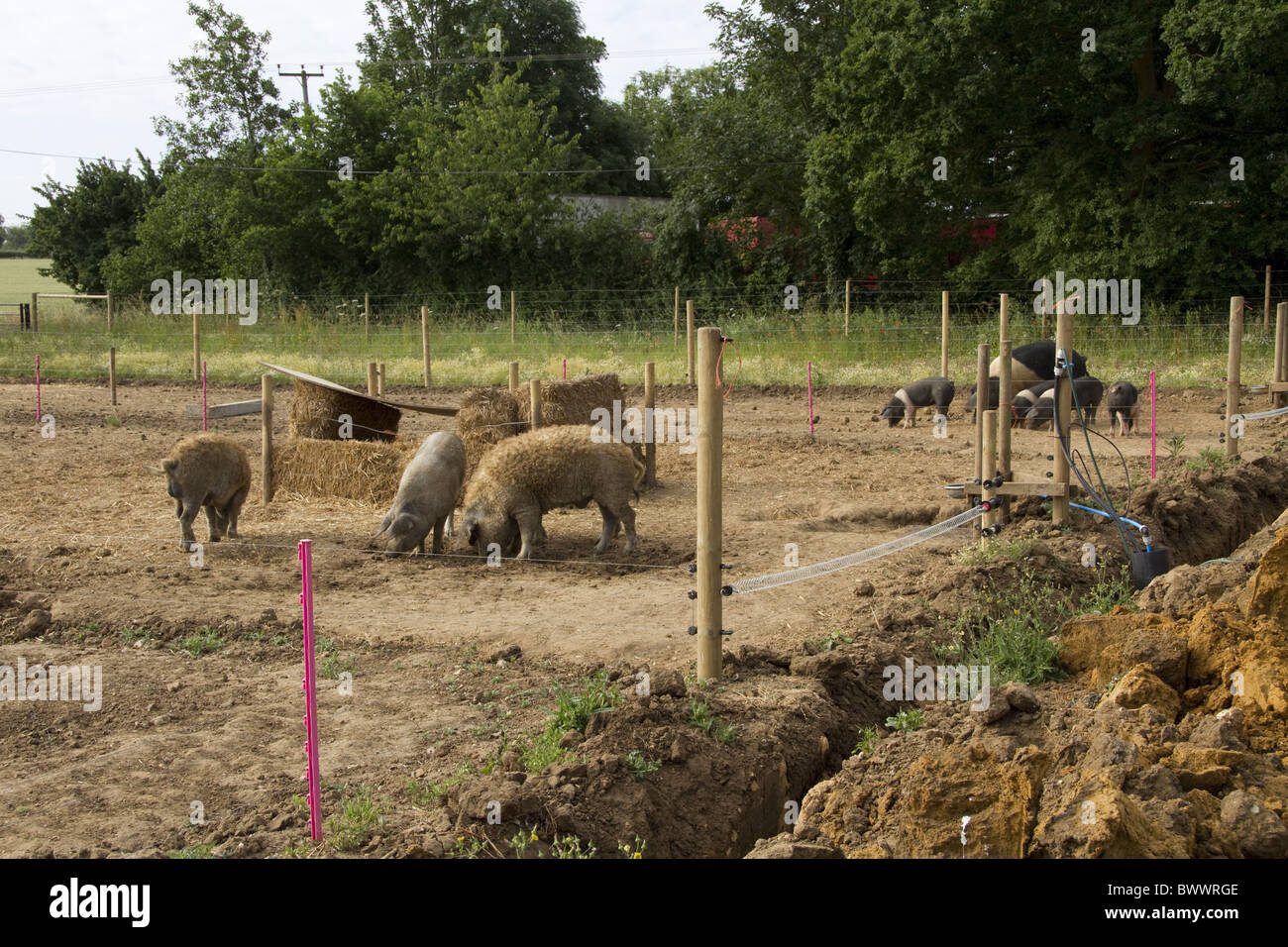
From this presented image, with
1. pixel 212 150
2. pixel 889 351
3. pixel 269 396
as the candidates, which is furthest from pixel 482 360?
pixel 212 150

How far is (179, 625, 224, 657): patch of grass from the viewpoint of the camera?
694cm

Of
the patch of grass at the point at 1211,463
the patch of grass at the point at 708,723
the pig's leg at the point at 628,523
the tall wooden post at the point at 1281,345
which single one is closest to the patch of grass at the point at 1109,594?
the patch of grass at the point at 708,723

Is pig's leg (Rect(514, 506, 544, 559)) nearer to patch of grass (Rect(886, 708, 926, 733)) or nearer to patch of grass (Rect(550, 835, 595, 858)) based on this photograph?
patch of grass (Rect(886, 708, 926, 733))

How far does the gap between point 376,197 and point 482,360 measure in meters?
13.9

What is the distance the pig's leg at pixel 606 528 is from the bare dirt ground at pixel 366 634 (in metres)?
0.10

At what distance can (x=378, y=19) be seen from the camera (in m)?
42.2

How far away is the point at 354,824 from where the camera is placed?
428cm

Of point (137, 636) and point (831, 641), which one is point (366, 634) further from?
point (831, 641)

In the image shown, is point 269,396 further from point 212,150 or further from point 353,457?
point 212,150

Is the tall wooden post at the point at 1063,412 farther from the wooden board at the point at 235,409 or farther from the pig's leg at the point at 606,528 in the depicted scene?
the wooden board at the point at 235,409

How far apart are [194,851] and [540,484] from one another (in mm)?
5474

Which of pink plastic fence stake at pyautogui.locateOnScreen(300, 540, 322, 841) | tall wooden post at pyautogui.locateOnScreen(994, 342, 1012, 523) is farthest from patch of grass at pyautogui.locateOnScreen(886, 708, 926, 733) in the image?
tall wooden post at pyautogui.locateOnScreen(994, 342, 1012, 523)

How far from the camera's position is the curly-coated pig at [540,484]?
31.2ft

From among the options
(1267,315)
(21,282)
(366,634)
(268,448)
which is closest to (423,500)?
(366,634)
